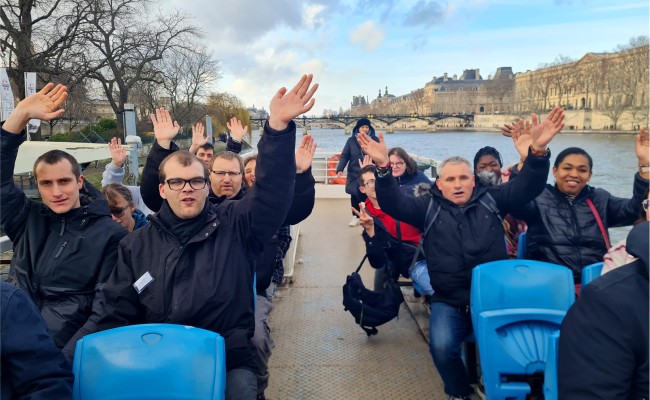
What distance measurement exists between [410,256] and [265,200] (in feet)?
4.76

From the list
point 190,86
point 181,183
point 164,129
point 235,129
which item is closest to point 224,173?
point 164,129

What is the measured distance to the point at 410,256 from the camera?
3.06m

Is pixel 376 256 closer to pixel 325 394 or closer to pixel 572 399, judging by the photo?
pixel 325 394

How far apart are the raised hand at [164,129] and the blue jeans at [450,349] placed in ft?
5.60

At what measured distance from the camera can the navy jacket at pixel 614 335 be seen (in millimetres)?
→ 1111

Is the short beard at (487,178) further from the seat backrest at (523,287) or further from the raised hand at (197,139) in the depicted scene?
the raised hand at (197,139)

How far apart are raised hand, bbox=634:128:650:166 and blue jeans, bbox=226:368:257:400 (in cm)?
244

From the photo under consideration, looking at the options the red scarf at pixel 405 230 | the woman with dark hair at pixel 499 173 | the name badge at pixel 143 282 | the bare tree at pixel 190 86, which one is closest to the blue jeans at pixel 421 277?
the red scarf at pixel 405 230

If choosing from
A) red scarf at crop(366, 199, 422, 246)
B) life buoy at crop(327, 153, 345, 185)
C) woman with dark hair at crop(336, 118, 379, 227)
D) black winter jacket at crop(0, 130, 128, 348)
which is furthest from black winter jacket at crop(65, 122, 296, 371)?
life buoy at crop(327, 153, 345, 185)

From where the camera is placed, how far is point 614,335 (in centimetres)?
112

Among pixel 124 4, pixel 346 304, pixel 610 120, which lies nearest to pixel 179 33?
pixel 124 4

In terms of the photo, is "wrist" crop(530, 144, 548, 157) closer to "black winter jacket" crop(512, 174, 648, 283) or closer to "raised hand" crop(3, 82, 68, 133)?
"black winter jacket" crop(512, 174, 648, 283)

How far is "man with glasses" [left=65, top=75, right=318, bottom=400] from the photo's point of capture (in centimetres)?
179

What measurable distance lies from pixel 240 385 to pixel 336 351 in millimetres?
1360
